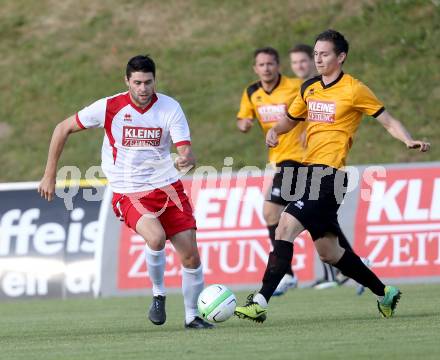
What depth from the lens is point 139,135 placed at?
895 cm

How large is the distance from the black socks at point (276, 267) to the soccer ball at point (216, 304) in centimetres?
27

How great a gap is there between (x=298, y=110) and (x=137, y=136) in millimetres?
1389

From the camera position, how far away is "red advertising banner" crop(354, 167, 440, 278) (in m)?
13.9

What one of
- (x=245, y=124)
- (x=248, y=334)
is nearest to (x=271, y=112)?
(x=245, y=124)

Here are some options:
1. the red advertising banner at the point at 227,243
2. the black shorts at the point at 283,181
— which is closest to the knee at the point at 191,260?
the black shorts at the point at 283,181

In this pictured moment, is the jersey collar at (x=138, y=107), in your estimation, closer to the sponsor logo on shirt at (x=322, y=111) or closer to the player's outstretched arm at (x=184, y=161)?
the player's outstretched arm at (x=184, y=161)

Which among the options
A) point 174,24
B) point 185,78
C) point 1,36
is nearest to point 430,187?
point 185,78

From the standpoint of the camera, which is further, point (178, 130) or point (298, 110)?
point (298, 110)

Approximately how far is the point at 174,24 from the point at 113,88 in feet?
7.86

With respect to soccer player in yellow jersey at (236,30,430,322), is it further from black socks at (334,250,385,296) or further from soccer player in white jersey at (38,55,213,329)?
soccer player in white jersey at (38,55,213,329)

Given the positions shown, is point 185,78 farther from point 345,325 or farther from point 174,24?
point 345,325

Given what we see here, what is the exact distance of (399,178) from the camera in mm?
14273

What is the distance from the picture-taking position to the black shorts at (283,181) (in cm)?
1237

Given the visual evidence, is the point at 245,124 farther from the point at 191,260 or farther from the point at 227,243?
the point at 191,260
